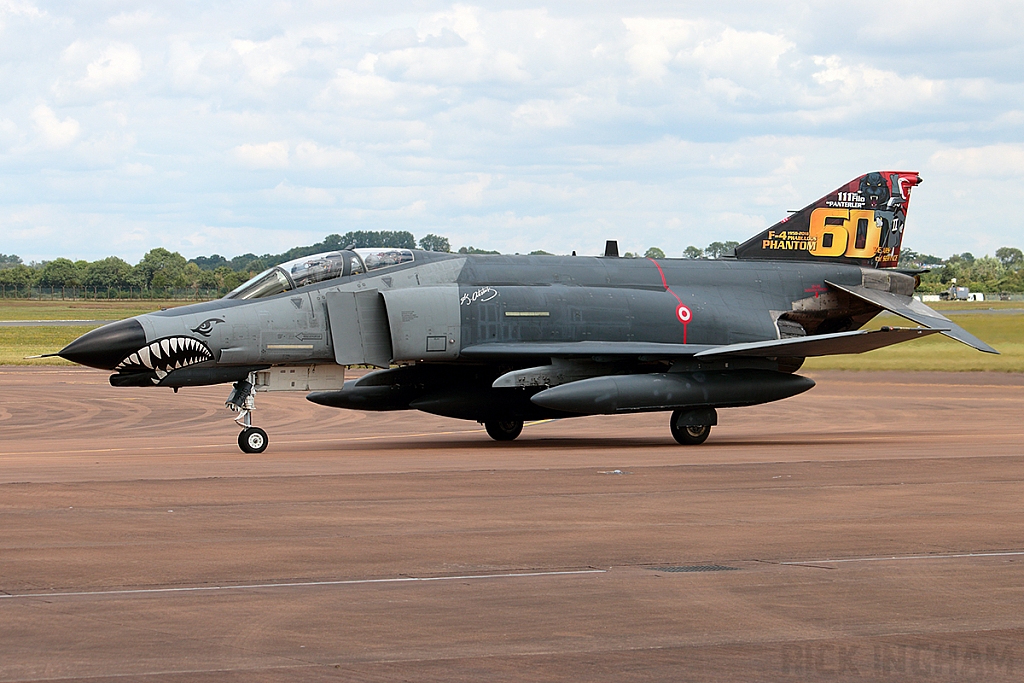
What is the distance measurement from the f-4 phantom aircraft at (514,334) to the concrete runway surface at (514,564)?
1.45 metres

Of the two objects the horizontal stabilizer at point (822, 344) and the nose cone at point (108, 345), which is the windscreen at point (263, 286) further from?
the horizontal stabilizer at point (822, 344)

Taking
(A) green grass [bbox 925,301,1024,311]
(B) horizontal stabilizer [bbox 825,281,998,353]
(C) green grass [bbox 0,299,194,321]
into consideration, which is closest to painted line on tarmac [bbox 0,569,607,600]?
(B) horizontal stabilizer [bbox 825,281,998,353]

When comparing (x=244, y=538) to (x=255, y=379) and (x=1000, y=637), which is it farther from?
(x=255, y=379)

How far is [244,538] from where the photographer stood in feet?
34.5

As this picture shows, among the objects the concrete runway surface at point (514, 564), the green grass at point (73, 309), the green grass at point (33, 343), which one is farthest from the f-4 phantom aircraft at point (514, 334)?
the green grass at point (73, 309)

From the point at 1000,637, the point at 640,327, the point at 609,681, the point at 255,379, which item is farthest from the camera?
the point at 640,327

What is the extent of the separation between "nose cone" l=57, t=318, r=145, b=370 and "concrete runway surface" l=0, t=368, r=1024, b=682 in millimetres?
1394

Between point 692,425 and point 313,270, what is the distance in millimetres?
6584

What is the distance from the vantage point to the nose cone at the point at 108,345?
59.2 feet

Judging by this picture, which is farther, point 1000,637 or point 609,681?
point 1000,637

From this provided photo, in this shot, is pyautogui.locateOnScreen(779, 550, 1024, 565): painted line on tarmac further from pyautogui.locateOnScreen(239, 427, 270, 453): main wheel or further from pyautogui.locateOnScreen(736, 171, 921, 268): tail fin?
pyautogui.locateOnScreen(736, 171, 921, 268): tail fin

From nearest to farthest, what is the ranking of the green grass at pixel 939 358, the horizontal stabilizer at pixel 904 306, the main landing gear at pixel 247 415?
the main landing gear at pixel 247 415 → the horizontal stabilizer at pixel 904 306 → the green grass at pixel 939 358

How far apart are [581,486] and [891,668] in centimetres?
788

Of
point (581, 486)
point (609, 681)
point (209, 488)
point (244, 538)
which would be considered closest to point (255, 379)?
point (209, 488)
